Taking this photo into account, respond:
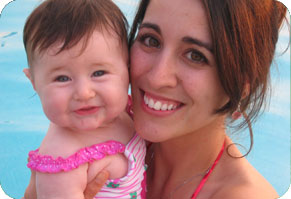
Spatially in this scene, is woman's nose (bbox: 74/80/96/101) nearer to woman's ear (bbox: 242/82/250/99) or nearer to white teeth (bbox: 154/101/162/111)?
white teeth (bbox: 154/101/162/111)

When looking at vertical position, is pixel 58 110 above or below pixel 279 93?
above

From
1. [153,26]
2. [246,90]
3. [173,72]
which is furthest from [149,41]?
[246,90]

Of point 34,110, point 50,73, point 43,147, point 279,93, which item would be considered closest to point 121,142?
point 43,147

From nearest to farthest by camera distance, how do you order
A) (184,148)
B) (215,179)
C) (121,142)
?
(121,142)
(215,179)
(184,148)

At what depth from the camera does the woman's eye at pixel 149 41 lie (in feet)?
6.56

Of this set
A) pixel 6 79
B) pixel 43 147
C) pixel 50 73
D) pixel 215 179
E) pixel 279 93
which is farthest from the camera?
pixel 279 93

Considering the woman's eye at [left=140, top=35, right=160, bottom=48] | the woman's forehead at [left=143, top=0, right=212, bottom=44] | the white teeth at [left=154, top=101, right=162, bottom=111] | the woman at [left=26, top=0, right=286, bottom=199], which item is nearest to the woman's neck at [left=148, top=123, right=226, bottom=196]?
the woman at [left=26, top=0, right=286, bottom=199]

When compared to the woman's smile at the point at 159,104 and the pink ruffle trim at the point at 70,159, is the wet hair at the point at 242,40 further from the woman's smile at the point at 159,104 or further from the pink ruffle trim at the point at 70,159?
the pink ruffle trim at the point at 70,159

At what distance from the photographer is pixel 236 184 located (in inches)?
84.5

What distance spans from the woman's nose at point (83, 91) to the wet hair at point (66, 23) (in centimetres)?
19

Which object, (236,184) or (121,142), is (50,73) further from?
(236,184)

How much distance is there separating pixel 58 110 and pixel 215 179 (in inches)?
45.8

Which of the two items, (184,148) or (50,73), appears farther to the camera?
(184,148)

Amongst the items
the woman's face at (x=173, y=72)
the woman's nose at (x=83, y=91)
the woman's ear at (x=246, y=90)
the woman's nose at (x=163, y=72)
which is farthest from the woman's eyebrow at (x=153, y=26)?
the woman's ear at (x=246, y=90)
